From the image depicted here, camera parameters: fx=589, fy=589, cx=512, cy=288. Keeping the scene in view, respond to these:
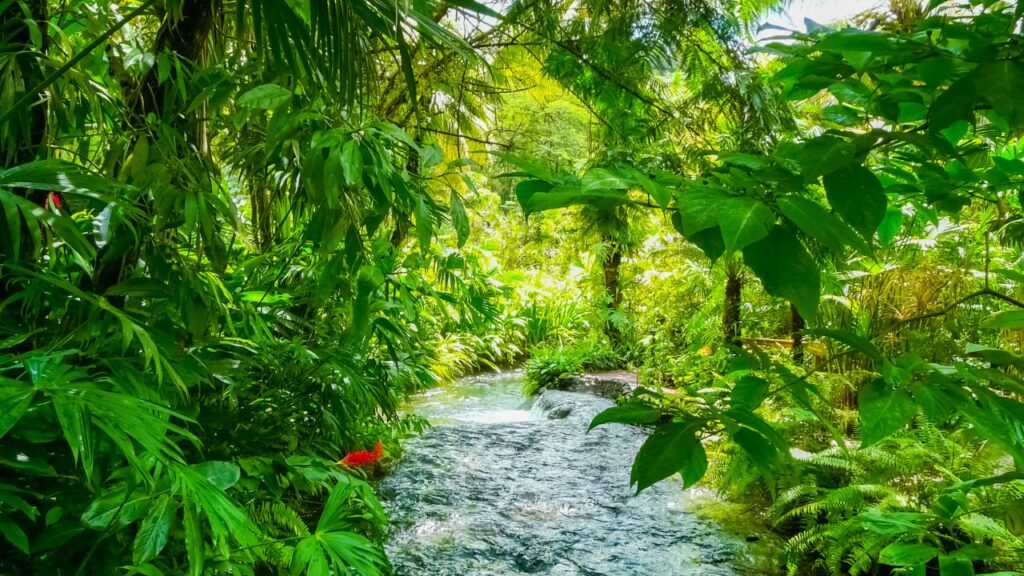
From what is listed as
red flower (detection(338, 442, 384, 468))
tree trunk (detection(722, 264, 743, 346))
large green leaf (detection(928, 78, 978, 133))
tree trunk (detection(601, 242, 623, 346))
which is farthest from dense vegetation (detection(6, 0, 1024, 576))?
tree trunk (detection(601, 242, 623, 346))

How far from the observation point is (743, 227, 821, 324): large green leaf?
45cm

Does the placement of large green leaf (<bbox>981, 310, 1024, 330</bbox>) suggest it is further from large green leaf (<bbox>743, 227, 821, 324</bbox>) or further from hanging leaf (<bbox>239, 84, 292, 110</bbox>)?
hanging leaf (<bbox>239, 84, 292, 110</bbox>)

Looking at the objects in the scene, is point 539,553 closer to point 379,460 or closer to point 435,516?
point 435,516

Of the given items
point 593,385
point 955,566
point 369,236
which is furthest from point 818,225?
point 593,385

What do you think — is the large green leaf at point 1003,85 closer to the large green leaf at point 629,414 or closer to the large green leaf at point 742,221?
the large green leaf at point 742,221

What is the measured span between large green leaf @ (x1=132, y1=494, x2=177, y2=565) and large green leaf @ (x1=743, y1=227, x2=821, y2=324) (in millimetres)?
1071

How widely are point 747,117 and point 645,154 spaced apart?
0.40m

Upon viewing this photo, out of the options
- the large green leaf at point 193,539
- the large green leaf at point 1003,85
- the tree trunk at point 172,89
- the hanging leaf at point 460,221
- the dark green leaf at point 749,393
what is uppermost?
the tree trunk at point 172,89

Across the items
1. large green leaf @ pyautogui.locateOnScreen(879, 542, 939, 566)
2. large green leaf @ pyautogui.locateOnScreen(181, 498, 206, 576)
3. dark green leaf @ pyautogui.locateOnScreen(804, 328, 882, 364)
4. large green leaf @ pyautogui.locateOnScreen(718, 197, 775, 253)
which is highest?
large green leaf @ pyautogui.locateOnScreen(718, 197, 775, 253)

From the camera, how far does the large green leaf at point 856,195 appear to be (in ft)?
1.56

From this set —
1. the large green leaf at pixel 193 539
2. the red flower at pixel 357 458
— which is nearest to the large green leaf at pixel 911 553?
the large green leaf at pixel 193 539

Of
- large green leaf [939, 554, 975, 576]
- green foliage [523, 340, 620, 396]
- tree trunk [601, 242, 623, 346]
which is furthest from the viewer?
tree trunk [601, 242, 623, 346]

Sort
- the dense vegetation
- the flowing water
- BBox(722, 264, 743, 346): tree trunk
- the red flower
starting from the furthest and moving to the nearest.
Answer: BBox(722, 264, 743, 346): tree trunk, the red flower, the flowing water, the dense vegetation

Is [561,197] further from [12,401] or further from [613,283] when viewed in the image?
[613,283]
